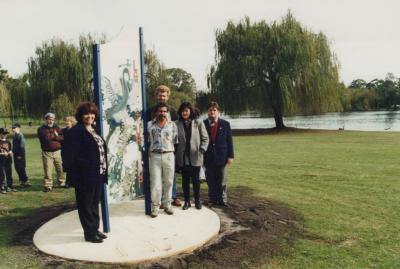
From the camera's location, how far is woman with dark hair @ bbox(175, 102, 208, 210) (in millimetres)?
6086

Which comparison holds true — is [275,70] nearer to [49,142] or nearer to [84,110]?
[49,142]

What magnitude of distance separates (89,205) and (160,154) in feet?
4.25

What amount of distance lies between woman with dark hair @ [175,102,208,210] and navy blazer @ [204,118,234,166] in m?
0.45

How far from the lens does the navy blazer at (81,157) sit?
15.3 ft

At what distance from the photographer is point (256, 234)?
201 inches

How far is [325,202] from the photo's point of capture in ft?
22.3

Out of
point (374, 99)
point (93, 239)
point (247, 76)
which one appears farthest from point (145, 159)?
point (374, 99)

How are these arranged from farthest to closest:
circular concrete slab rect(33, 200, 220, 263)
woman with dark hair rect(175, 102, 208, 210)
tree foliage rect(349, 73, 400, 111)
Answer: tree foliage rect(349, 73, 400, 111), woman with dark hair rect(175, 102, 208, 210), circular concrete slab rect(33, 200, 220, 263)

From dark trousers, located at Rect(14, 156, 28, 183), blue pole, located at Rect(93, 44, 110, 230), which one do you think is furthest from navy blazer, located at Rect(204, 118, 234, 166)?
dark trousers, located at Rect(14, 156, 28, 183)

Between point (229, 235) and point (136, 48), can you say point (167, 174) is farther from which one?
point (136, 48)

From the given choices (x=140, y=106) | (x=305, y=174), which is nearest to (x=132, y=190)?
(x=140, y=106)

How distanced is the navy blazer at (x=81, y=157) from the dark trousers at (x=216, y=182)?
244 centimetres

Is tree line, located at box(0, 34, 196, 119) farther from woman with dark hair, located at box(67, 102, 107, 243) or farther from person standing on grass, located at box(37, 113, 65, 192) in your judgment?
woman with dark hair, located at box(67, 102, 107, 243)

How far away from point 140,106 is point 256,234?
7.72 feet
